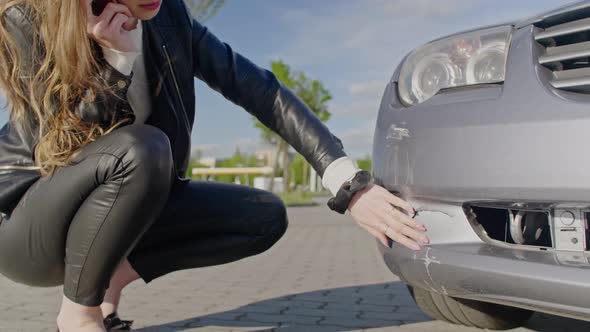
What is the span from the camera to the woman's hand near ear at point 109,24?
1583mm

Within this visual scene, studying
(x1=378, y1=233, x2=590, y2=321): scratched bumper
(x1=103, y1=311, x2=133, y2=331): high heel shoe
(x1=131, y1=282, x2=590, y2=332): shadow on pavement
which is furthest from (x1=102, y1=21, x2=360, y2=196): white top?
(x1=131, y1=282, x2=590, y2=332): shadow on pavement

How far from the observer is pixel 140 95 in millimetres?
1928

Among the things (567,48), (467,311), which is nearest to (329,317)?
(467,311)

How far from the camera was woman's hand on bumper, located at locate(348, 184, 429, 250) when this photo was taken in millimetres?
1592

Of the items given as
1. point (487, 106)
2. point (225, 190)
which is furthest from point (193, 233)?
point (487, 106)

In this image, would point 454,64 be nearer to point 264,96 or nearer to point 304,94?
point 264,96

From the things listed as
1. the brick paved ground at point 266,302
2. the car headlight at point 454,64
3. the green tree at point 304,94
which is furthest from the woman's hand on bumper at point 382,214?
the green tree at point 304,94

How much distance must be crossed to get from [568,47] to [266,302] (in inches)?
71.9

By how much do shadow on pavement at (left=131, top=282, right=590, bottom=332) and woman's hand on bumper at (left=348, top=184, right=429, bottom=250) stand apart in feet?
2.74

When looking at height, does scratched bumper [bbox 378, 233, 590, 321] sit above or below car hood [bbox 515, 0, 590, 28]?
below

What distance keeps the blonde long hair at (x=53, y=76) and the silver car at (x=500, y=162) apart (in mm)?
913

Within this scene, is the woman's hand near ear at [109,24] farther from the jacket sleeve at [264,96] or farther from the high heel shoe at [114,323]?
the high heel shoe at [114,323]

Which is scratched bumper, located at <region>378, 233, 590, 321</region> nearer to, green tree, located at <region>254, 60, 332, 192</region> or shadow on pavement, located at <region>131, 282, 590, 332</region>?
shadow on pavement, located at <region>131, 282, 590, 332</region>

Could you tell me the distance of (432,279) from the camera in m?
1.75
